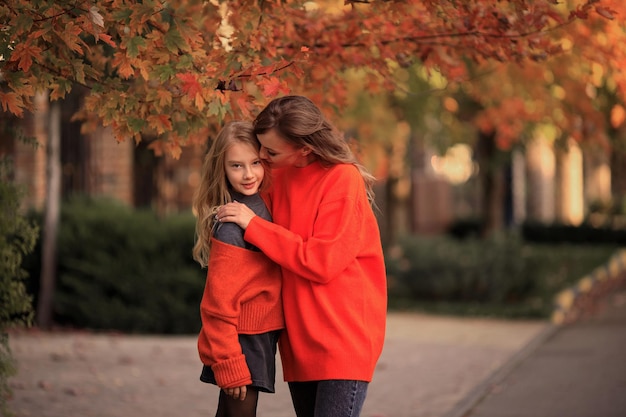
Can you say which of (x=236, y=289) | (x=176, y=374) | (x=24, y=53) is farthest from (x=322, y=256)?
(x=176, y=374)

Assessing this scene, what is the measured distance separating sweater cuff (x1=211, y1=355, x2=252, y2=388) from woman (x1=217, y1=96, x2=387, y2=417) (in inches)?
8.7

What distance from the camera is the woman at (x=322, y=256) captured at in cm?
372

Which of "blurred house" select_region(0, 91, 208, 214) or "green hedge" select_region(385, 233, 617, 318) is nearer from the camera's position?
"blurred house" select_region(0, 91, 208, 214)

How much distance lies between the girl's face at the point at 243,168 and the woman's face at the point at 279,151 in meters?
0.04

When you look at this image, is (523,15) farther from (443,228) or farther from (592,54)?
(443,228)

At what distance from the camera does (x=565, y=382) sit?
27.0 ft

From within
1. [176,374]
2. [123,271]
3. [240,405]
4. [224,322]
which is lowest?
[176,374]

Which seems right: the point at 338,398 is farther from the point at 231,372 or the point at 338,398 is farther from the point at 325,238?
the point at 325,238

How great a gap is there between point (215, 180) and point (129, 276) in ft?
23.4

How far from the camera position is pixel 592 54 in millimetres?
6953

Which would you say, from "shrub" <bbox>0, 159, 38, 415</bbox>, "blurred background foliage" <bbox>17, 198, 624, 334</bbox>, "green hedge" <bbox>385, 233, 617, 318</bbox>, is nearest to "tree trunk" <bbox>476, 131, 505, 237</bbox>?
"green hedge" <bbox>385, 233, 617, 318</bbox>

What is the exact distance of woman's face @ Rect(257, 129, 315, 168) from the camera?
383 centimetres

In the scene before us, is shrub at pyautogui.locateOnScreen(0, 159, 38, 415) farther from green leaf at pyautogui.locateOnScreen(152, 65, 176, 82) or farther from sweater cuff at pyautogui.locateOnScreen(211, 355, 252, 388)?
sweater cuff at pyautogui.locateOnScreen(211, 355, 252, 388)

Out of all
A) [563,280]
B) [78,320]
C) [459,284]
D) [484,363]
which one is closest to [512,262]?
[459,284]
